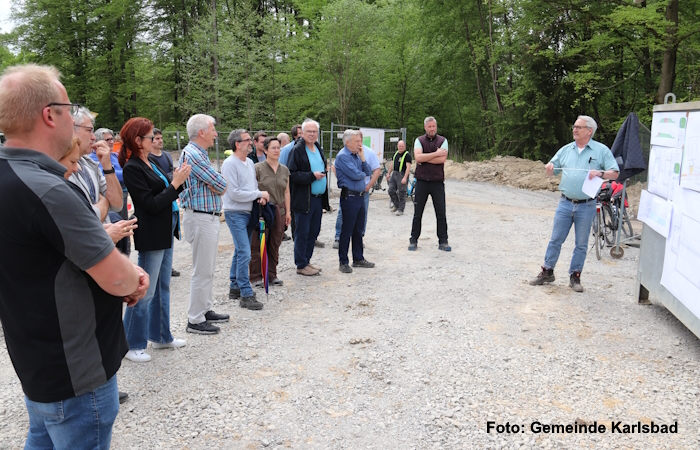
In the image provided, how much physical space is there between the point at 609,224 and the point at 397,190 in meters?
5.01

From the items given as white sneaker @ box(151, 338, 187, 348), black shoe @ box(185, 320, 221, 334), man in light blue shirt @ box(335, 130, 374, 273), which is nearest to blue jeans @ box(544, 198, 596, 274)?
man in light blue shirt @ box(335, 130, 374, 273)

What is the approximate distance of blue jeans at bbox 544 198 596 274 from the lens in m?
5.85

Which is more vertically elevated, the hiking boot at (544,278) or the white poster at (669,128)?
the white poster at (669,128)

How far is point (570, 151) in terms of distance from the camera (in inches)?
235

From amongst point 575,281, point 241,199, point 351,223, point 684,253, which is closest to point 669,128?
point 684,253

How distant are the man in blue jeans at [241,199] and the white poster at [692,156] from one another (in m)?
4.13

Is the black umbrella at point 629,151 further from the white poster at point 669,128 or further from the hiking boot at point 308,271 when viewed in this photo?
the hiking boot at point 308,271

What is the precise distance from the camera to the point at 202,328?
474 cm

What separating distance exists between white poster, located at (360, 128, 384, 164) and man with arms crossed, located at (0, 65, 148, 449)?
12134mm

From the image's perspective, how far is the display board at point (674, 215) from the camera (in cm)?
440

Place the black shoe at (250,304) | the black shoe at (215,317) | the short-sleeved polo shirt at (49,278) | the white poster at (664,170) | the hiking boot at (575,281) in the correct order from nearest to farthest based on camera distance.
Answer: the short-sleeved polo shirt at (49,278) → the white poster at (664,170) → the black shoe at (215,317) → the black shoe at (250,304) → the hiking boot at (575,281)

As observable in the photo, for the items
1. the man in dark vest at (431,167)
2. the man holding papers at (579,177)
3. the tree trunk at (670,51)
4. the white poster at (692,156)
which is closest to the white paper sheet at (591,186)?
the man holding papers at (579,177)

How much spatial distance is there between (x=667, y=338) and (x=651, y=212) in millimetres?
1412

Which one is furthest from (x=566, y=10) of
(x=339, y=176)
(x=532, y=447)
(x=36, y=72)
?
(x=36, y=72)
